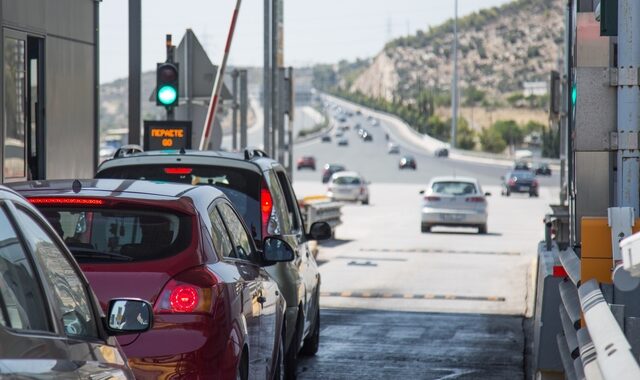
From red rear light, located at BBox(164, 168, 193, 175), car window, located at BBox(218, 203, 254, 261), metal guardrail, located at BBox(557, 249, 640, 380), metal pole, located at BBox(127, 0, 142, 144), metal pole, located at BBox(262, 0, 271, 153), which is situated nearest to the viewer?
metal guardrail, located at BBox(557, 249, 640, 380)

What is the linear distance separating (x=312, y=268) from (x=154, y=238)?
5050 mm

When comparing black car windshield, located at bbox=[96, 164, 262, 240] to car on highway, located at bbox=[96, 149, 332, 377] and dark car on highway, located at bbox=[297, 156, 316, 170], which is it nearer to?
car on highway, located at bbox=[96, 149, 332, 377]

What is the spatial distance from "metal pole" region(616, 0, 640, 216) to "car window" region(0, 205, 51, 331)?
594 centimetres

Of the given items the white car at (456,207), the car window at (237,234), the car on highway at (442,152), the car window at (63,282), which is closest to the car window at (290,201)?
the car window at (237,234)

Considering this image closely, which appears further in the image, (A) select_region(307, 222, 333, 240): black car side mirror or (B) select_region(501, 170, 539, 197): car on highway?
(B) select_region(501, 170, 539, 197): car on highway

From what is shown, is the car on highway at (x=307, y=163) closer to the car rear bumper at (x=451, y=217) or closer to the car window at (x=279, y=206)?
the car rear bumper at (x=451, y=217)

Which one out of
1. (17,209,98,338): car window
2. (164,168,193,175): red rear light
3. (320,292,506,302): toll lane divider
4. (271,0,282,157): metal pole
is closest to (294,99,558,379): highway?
(320,292,506,302): toll lane divider

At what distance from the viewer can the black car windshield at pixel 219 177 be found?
10555 millimetres

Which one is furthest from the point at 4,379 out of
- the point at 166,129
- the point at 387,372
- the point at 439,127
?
the point at 439,127

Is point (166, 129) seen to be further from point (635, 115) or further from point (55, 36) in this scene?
point (635, 115)

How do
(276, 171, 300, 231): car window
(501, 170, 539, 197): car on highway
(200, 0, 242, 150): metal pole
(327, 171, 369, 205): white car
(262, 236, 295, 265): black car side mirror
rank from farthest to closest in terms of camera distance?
1. (501, 170, 539, 197): car on highway
2. (327, 171, 369, 205): white car
3. (200, 0, 242, 150): metal pole
4. (276, 171, 300, 231): car window
5. (262, 236, 295, 265): black car side mirror

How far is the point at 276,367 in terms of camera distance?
9.39 m

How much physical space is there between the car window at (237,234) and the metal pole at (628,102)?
2.51 m

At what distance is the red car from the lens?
6973 millimetres
